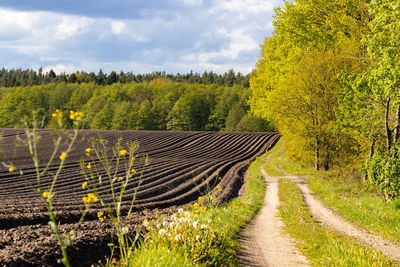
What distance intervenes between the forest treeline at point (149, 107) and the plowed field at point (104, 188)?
26.5 metres

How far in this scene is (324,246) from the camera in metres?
7.51

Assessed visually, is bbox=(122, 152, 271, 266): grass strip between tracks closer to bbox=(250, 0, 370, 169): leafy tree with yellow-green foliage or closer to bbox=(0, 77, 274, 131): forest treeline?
bbox=(250, 0, 370, 169): leafy tree with yellow-green foliage

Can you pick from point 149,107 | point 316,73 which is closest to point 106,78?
point 149,107

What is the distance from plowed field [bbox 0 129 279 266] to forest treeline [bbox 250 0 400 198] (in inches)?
244

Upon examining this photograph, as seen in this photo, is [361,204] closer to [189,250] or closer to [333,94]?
[189,250]

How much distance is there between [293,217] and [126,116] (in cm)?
7233

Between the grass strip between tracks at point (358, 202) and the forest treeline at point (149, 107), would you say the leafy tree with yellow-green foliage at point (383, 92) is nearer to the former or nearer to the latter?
the grass strip between tracks at point (358, 202)

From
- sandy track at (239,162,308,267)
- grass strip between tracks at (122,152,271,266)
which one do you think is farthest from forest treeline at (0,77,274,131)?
grass strip between tracks at (122,152,271,266)

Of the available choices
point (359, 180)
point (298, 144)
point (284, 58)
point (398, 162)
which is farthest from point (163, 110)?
point (398, 162)

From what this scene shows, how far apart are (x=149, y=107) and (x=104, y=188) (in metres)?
68.4

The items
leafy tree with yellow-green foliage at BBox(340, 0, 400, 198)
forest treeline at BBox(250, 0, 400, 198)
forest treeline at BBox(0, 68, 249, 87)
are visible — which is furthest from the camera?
forest treeline at BBox(0, 68, 249, 87)

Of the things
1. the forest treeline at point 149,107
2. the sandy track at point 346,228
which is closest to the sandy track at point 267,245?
the sandy track at point 346,228

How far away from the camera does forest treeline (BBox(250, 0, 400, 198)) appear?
14.4 m

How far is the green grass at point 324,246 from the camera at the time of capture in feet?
20.5
